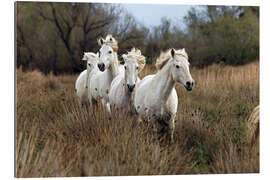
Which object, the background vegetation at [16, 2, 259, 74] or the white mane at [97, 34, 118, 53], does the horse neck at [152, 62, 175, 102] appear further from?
the white mane at [97, 34, 118, 53]

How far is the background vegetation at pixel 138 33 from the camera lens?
5.14m

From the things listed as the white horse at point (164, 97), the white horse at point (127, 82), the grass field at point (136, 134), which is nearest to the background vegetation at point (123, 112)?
the grass field at point (136, 134)

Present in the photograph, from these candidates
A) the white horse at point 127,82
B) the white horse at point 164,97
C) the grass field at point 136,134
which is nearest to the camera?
the grass field at point 136,134

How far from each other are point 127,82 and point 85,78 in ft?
6.52

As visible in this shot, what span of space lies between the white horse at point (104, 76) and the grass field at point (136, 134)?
65cm

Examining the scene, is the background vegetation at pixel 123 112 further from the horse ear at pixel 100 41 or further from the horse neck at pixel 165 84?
the horse neck at pixel 165 84

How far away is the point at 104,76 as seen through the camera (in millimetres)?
6434

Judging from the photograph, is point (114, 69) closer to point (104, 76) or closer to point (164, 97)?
point (104, 76)

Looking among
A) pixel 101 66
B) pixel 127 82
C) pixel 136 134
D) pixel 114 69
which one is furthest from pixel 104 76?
pixel 136 134

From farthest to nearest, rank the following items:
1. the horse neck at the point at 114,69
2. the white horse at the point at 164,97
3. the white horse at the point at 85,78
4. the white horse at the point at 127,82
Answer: the white horse at the point at 85,78
the horse neck at the point at 114,69
the white horse at the point at 127,82
the white horse at the point at 164,97

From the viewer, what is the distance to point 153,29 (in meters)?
5.33

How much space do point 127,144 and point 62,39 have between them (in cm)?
203

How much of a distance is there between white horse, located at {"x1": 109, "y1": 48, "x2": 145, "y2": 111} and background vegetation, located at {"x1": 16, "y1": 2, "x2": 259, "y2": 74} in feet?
1.12
